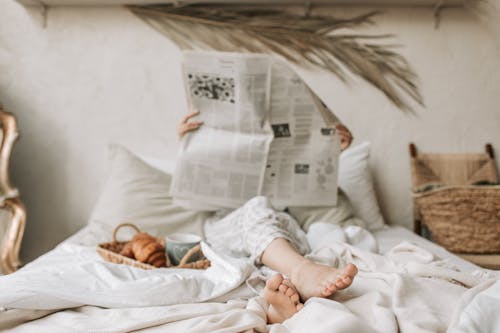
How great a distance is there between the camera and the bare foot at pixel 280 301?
0.76m

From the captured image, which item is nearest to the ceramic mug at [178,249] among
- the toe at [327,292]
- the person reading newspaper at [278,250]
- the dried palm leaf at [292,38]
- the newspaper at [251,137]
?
the person reading newspaper at [278,250]

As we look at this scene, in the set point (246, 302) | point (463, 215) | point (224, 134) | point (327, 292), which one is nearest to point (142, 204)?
point (224, 134)

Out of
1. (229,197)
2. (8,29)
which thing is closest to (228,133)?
(229,197)

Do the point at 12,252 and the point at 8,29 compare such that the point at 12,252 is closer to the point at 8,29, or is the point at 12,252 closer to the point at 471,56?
the point at 8,29

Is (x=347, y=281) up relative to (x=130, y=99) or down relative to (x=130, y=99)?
down

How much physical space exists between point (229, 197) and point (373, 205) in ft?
2.05

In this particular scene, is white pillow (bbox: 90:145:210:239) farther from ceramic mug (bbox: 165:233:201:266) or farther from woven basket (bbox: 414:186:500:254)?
woven basket (bbox: 414:186:500:254)

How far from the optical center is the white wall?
1.93m

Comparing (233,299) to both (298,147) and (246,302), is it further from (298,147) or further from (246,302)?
(298,147)

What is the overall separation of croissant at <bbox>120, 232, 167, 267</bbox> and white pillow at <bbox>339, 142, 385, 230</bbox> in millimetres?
851

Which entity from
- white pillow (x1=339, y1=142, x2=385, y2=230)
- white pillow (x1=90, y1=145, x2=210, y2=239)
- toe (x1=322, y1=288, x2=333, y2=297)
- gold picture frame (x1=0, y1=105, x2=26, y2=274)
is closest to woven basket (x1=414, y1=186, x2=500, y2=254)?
white pillow (x1=339, y1=142, x2=385, y2=230)

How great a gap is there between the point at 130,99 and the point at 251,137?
0.75 metres

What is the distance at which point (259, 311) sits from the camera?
0.76 m

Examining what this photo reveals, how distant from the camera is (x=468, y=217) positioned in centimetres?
152
